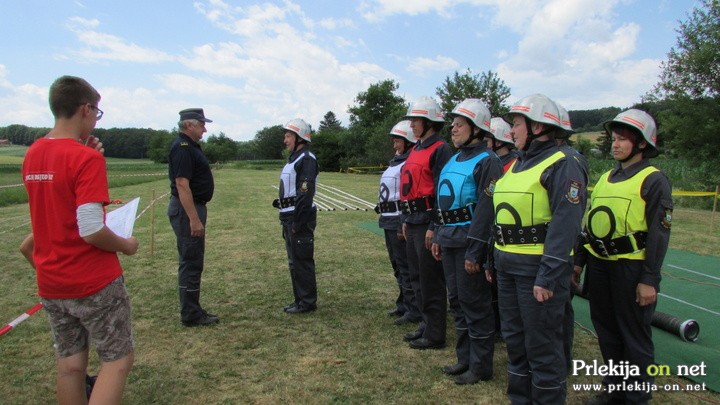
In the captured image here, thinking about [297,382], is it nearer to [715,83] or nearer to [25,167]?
[25,167]

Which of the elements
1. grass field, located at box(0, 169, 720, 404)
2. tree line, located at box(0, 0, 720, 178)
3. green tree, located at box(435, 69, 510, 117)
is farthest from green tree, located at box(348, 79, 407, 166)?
grass field, located at box(0, 169, 720, 404)

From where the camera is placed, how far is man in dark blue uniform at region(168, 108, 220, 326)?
5164mm

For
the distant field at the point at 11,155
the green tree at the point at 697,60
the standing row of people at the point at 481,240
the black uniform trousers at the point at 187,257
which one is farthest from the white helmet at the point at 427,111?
the distant field at the point at 11,155

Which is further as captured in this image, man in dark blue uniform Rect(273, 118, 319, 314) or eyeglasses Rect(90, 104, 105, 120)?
man in dark blue uniform Rect(273, 118, 319, 314)

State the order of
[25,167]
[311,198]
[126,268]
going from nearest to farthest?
[25,167] < [311,198] < [126,268]

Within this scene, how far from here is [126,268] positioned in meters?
8.46

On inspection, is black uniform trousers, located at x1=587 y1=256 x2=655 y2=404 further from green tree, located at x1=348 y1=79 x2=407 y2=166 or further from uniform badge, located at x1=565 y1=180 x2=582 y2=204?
green tree, located at x1=348 y1=79 x2=407 y2=166

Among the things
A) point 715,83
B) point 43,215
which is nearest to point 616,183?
point 43,215

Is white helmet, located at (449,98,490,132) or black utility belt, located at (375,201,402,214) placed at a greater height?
white helmet, located at (449,98,490,132)

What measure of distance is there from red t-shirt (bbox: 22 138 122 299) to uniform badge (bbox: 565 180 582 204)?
283 centimetres

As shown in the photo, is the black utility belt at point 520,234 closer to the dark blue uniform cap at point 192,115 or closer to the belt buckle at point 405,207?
the belt buckle at point 405,207

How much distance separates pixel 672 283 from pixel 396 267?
445 cm

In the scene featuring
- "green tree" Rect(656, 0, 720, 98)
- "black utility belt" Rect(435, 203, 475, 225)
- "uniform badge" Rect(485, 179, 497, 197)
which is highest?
"green tree" Rect(656, 0, 720, 98)

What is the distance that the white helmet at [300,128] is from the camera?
231 inches
